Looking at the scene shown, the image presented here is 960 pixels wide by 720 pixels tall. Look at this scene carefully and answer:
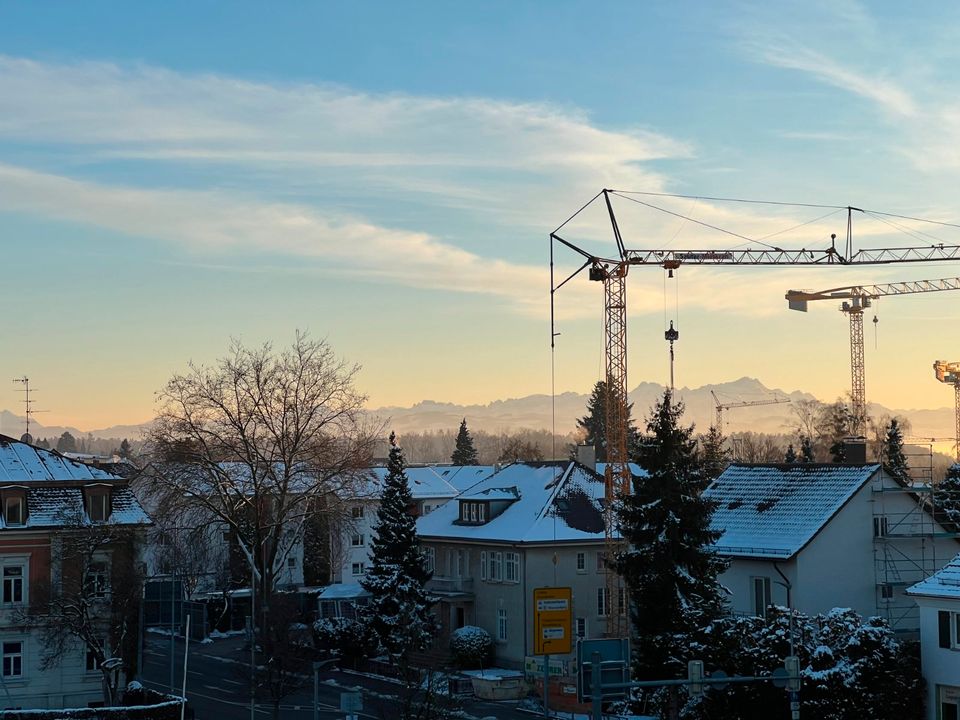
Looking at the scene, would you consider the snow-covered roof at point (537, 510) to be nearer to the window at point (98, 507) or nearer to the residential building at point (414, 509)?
the residential building at point (414, 509)

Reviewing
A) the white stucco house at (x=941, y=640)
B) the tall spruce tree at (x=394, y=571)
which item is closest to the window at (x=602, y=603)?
the tall spruce tree at (x=394, y=571)

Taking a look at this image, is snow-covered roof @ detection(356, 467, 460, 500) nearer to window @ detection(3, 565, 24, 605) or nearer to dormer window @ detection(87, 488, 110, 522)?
dormer window @ detection(87, 488, 110, 522)

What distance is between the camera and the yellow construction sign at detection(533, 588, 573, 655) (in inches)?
1153

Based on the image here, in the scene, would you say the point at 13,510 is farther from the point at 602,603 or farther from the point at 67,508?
the point at 602,603

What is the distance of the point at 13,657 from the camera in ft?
158

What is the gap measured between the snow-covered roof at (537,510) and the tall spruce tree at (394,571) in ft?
12.9

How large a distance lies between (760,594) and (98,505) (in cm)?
2649

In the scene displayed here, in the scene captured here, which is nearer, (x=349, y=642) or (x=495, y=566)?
(x=495, y=566)

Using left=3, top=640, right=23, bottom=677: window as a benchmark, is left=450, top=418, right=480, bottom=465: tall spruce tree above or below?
above

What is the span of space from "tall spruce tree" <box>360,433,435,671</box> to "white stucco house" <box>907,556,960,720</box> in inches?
1070

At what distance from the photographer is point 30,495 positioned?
1965 inches

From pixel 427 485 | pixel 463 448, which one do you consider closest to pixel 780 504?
pixel 427 485

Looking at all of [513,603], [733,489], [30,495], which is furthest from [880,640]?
[30,495]

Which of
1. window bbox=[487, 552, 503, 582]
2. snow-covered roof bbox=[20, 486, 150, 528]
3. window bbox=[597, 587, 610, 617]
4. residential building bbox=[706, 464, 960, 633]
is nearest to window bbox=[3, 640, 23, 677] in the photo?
snow-covered roof bbox=[20, 486, 150, 528]
